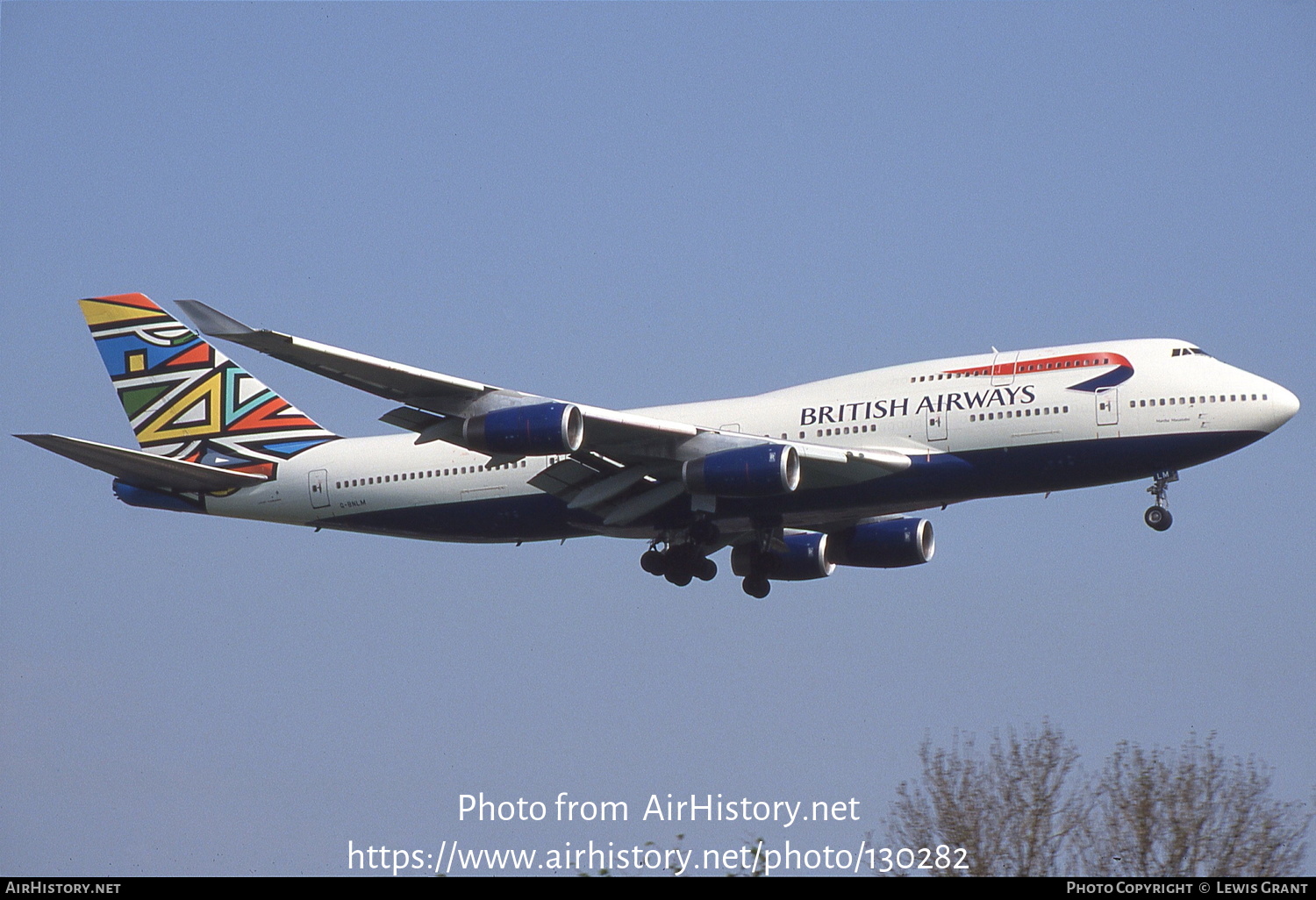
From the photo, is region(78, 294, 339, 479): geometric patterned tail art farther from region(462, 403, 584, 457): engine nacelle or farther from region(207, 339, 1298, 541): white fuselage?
region(462, 403, 584, 457): engine nacelle

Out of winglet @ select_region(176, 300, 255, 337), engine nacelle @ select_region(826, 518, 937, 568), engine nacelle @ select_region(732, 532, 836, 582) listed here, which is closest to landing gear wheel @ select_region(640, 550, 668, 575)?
engine nacelle @ select_region(732, 532, 836, 582)

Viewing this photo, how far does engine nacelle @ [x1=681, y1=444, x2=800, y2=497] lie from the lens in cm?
3547

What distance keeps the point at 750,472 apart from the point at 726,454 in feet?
2.75

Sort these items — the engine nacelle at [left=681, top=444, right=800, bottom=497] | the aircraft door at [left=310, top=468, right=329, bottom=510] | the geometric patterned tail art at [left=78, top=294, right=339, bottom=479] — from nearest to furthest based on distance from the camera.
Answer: the engine nacelle at [left=681, top=444, right=800, bottom=497]
the aircraft door at [left=310, top=468, right=329, bottom=510]
the geometric patterned tail art at [left=78, top=294, right=339, bottom=479]

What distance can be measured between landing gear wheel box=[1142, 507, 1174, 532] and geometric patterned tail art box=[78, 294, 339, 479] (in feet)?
67.0

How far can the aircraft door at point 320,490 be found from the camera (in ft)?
136

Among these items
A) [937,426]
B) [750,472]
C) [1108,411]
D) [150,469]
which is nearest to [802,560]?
[937,426]

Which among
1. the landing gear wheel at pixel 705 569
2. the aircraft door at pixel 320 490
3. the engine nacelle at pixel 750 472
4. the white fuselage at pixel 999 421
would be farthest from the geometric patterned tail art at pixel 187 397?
the engine nacelle at pixel 750 472

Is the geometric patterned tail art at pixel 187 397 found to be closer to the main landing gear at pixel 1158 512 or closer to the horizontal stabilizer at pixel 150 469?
the horizontal stabilizer at pixel 150 469

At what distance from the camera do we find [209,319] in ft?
101

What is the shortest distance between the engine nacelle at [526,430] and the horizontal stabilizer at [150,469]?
9.32 meters

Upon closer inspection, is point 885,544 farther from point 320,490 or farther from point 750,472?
point 320,490

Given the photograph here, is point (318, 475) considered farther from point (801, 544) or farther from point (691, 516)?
point (801, 544)
